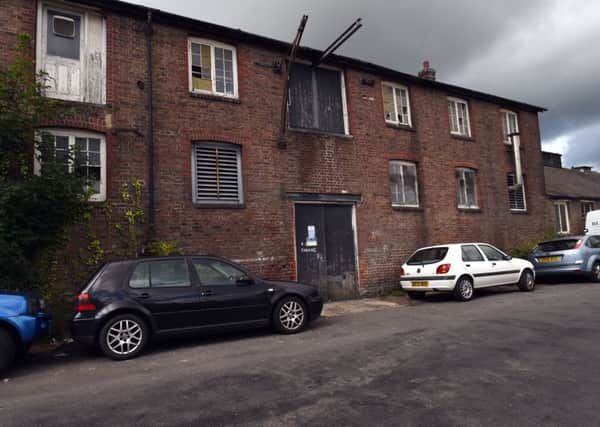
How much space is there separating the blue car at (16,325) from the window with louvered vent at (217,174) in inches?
185

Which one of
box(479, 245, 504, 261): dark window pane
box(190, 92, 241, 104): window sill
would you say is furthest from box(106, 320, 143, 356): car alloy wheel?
box(479, 245, 504, 261): dark window pane

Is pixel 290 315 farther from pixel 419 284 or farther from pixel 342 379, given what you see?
pixel 419 284

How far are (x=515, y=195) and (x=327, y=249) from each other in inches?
402

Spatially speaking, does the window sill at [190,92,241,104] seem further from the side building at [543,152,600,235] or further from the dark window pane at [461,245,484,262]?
the side building at [543,152,600,235]

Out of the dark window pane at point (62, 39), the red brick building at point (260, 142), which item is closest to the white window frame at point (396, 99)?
the red brick building at point (260, 142)

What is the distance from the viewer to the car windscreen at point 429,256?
10.7 m

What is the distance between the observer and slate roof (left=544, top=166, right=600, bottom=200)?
22.5 meters

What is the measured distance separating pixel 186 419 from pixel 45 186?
17.8 ft

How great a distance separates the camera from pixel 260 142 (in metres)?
11.1

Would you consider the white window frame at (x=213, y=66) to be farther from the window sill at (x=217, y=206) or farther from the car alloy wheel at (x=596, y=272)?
the car alloy wheel at (x=596, y=272)

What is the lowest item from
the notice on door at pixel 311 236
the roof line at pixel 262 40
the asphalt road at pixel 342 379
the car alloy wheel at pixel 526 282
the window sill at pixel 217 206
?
the asphalt road at pixel 342 379

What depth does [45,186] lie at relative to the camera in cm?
723

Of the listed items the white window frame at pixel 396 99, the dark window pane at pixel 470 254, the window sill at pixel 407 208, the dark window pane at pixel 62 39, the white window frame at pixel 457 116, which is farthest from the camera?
the white window frame at pixel 457 116

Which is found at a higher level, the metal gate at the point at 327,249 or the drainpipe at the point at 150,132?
the drainpipe at the point at 150,132
